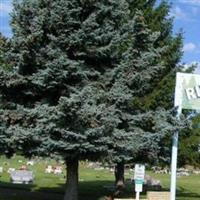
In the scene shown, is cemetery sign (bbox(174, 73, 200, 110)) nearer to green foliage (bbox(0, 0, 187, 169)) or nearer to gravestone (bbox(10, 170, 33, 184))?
green foliage (bbox(0, 0, 187, 169))

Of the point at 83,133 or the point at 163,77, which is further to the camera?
the point at 163,77

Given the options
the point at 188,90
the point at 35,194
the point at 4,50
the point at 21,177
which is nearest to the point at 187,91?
the point at 188,90

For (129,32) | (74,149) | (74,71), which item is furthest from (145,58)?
(74,149)

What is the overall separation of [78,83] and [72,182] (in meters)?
3.43

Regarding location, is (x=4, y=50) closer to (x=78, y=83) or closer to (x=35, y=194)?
(x=78, y=83)

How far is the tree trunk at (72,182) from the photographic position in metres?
22.2

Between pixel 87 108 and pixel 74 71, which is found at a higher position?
pixel 74 71

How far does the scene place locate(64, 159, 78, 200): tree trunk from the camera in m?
22.2

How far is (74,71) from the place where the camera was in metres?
21.3

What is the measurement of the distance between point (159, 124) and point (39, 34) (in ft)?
16.5

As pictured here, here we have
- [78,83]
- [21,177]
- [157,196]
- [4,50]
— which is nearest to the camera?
[157,196]

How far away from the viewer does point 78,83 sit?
21.7 meters

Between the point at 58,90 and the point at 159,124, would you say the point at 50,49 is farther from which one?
the point at 159,124

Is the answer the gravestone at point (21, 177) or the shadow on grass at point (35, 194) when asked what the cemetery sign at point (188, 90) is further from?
the gravestone at point (21, 177)
